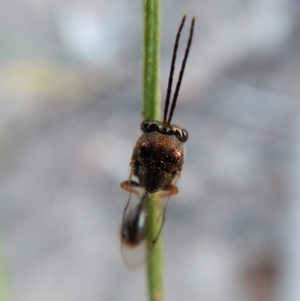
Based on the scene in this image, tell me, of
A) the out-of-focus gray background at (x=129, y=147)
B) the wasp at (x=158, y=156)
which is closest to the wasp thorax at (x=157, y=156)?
the wasp at (x=158, y=156)

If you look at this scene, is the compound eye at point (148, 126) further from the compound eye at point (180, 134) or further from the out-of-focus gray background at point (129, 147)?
the out-of-focus gray background at point (129, 147)

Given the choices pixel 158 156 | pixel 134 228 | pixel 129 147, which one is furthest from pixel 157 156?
pixel 129 147

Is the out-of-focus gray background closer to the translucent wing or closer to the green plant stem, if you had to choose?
the translucent wing

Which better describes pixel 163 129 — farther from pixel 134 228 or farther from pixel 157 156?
pixel 134 228

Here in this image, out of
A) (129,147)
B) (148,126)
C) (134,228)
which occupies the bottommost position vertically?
(134,228)

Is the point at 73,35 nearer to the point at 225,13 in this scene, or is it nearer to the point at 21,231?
the point at 225,13
